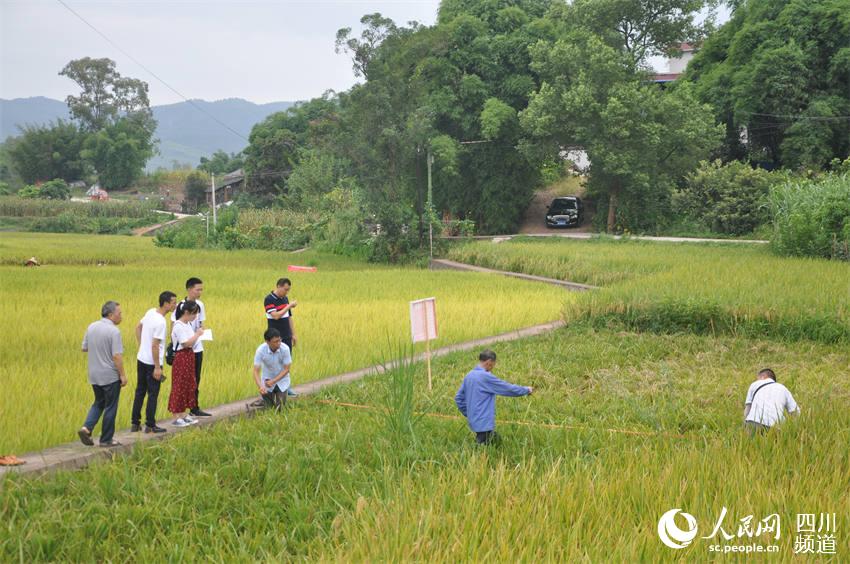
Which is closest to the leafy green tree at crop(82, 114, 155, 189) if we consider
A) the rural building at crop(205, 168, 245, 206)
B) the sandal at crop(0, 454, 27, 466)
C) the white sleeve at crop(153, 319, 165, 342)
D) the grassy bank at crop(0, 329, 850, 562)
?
the white sleeve at crop(153, 319, 165, 342)

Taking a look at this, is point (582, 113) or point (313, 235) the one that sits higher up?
point (582, 113)

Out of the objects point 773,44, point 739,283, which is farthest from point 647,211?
point 739,283

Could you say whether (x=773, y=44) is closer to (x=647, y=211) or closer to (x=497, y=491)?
(x=647, y=211)

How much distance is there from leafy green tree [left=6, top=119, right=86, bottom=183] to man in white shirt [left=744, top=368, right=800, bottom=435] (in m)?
26.5

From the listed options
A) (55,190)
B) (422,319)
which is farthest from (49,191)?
(422,319)

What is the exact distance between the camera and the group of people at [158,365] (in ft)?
24.2

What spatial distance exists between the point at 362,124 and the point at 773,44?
20.5 meters

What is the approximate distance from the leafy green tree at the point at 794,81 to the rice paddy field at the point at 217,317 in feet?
71.3

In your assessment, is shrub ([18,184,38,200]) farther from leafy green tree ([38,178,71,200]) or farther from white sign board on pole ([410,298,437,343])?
white sign board on pole ([410,298,437,343])

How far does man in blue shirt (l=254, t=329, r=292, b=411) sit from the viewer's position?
8.61 metres

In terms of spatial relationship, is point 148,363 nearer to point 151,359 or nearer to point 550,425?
point 151,359

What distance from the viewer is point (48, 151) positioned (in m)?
28.7

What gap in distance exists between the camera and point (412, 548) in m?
4.45

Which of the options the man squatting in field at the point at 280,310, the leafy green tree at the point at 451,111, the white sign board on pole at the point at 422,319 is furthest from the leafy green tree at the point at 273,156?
the white sign board on pole at the point at 422,319
